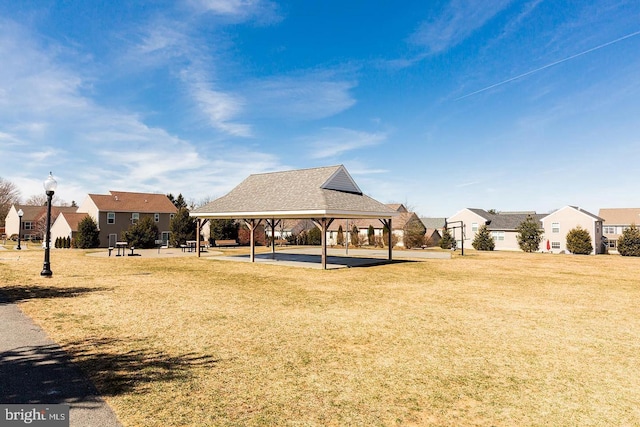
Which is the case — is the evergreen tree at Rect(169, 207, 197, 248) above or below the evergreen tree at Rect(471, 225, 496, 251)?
above

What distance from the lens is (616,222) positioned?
58.7m

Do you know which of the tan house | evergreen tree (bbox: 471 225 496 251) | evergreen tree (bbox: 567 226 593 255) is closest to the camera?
evergreen tree (bbox: 567 226 593 255)

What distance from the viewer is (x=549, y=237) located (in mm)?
48938

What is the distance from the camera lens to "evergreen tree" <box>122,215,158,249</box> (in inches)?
1597

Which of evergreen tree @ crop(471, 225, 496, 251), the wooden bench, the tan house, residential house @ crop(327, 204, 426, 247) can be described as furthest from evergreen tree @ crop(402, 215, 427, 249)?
the tan house

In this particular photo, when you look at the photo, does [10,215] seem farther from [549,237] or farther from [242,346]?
[549,237]

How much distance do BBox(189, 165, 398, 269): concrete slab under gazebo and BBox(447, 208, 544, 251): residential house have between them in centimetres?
3098

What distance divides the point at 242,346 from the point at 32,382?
3446mm

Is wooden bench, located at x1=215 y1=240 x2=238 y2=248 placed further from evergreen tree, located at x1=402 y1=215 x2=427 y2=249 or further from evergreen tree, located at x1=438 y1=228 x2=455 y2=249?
evergreen tree, located at x1=438 y1=228 x2=455 y2=249

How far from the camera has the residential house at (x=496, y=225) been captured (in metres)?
52.7

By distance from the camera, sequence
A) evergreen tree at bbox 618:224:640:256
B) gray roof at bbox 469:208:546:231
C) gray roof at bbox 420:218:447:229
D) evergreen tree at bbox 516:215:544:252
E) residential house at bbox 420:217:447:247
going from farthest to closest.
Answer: gray roof at bbox 420:218:447:229, residential house at bbox 420:217:447:247, gray roof at bbox 469:208:546:231, evergreen tree at bbox 516:215:544:252, evergreen tree at bbox 618:224:640:256

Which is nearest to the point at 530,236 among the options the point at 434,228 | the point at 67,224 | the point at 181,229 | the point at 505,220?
the point at 505,220

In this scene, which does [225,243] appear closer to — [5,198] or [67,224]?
[67,224]

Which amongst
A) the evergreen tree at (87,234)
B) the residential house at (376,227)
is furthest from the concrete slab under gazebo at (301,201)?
the residential house at (376,227)
